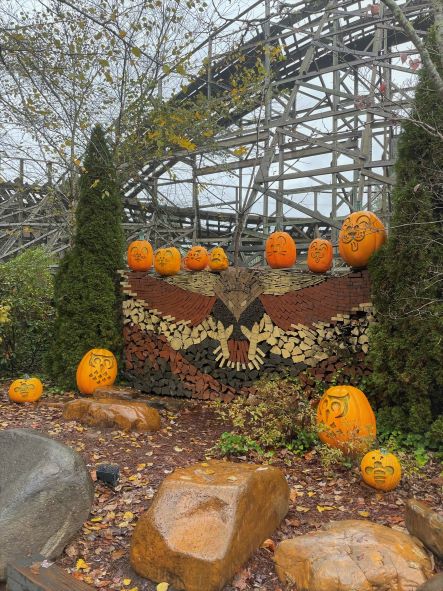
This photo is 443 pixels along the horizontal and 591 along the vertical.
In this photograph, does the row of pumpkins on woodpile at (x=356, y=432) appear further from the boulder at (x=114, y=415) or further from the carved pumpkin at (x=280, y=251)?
the carved pumpkin at (x=280, y=251)

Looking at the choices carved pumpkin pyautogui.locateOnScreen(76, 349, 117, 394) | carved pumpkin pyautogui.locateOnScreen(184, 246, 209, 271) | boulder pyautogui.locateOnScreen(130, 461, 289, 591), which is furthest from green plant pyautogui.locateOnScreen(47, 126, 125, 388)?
boulder pyautogui.locateOnScreen(130, 461, 289, 591)

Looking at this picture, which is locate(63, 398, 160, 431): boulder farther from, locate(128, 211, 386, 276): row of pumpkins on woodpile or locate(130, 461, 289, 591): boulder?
locate(128, 211, 386, 276): row of pumpkins on woodpile

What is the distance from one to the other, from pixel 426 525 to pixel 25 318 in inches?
252

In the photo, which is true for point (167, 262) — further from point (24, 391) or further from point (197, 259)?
point (24, 391)

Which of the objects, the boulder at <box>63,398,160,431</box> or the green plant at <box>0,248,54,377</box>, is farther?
the green plant at <box>0,248,54,377</box>

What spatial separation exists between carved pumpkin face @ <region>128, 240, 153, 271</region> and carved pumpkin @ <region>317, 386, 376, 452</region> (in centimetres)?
323

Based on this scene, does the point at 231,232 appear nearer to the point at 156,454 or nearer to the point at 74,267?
the point at 74,267

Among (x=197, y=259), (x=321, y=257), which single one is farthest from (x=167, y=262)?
(x=321, y=257)

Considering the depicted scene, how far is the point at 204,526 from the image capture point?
7.89ft

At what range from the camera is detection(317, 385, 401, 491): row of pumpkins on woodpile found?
336 centimetres

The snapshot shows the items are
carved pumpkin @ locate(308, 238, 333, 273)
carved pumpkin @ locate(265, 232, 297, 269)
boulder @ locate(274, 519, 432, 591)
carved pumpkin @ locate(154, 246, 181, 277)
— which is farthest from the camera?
carved pumpkin @ locate(154, 246, 181, 277)

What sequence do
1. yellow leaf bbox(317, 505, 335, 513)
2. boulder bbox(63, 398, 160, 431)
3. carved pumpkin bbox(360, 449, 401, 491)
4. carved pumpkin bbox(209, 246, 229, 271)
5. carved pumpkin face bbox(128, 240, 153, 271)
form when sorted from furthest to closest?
1. carved pumpkin face bbox(128, 240, 153, 271)
2. carved pumpkin bbox(209, 246, 229, 271)
3. boulder bbox(63, 398, 160, 431)
4. carved pumpkin bbox(360, 449, 401, 491)
5. yellow leaf bbox(317, 505, 335, 513)

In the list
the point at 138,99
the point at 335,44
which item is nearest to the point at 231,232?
the point at 335,44

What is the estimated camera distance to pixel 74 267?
632cm
